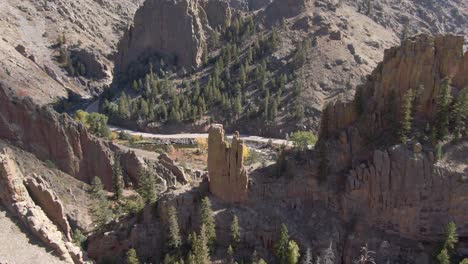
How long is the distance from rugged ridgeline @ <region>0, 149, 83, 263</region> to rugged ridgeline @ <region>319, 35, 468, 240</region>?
99.9 ft

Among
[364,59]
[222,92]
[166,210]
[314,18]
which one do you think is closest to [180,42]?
[222,92]

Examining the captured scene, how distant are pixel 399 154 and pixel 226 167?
18.9m

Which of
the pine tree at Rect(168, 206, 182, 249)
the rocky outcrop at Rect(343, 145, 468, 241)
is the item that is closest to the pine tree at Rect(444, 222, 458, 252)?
the rocky outcrop at Rect(343, 145, 468, 241)

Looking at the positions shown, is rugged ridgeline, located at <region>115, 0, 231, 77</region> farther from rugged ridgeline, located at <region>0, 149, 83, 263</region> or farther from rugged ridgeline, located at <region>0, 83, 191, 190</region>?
rugged ridgeline, located at <region>0, 149, 83, 263</region>

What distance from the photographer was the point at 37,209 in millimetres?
46500

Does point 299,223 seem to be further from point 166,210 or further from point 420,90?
point 420,90

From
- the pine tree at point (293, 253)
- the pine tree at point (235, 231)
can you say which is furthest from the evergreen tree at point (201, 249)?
the pine tree at point (293, 253)

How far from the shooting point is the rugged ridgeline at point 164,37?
452 ft

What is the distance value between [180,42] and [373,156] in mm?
102938

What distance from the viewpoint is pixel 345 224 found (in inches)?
1879

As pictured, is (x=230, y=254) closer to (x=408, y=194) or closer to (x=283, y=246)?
(x=283, y=246)

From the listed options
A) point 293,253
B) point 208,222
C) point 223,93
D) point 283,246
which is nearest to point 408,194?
point 293,253

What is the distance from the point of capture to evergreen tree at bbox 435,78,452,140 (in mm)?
45750

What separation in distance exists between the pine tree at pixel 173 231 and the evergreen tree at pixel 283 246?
1096 centimetres
